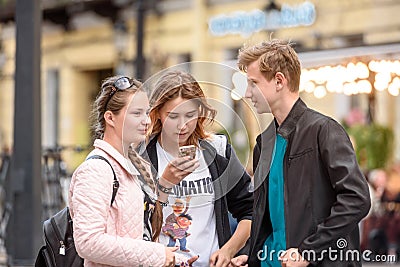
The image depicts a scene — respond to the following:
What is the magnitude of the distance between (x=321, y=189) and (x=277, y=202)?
0.70ft

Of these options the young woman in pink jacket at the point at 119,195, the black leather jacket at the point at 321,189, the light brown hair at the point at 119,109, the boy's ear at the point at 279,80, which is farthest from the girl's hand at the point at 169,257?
the boy's ear at the point at 279,80

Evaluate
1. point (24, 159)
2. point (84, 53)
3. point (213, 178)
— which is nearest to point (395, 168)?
point (24, 159)

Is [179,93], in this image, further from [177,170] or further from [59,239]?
[59,239]

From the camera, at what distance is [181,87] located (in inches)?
130

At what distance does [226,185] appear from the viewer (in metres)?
3.56

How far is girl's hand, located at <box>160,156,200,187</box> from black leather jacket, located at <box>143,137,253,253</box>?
10 centimetres

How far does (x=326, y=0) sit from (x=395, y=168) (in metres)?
5.40

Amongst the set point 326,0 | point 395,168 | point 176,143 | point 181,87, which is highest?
point 326,0

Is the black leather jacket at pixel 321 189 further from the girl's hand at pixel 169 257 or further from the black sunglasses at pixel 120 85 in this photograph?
the black sunglasses at pixel 120 85

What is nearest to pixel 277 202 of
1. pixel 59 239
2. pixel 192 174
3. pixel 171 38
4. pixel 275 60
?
pixel 192 174

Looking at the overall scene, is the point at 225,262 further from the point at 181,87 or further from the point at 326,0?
the point at 326,0

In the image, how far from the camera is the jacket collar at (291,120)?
326cm

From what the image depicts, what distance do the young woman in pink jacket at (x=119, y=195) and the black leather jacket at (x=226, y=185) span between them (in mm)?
150

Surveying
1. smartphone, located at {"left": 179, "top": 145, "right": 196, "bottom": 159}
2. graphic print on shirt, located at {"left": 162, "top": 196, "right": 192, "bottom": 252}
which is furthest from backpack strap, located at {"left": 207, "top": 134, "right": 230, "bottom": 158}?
graphic print on shirt, located at {"left": 162, "top": 196, "right": 192, "bottom": 252}
